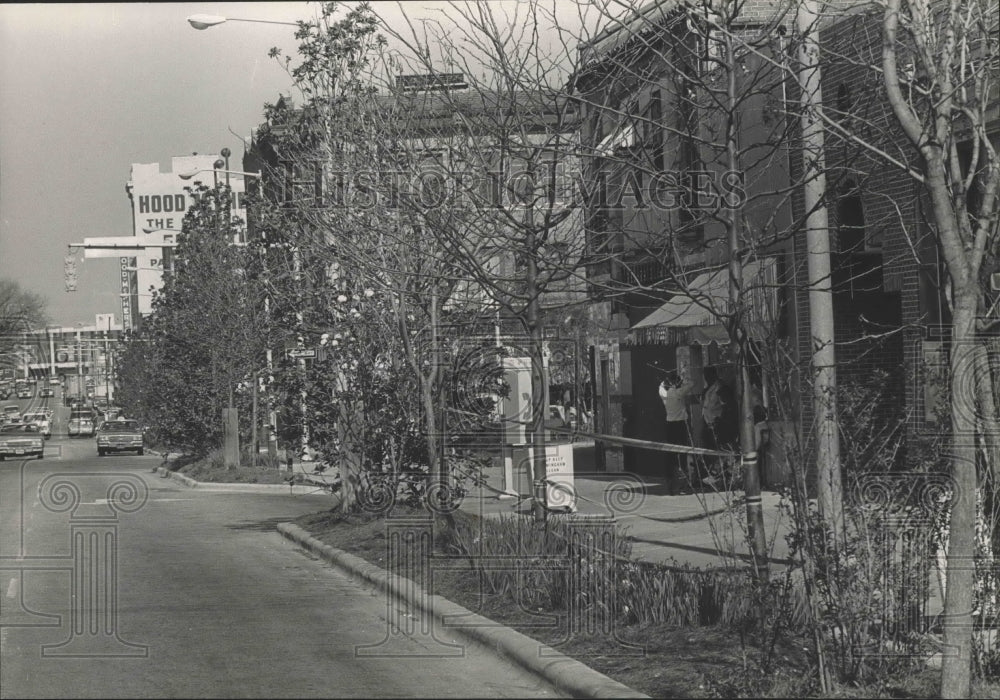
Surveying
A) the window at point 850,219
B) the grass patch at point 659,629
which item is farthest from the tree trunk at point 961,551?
the window at point 850,219

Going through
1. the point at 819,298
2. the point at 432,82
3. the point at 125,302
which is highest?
the point at 125,302

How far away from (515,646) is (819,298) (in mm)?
3926

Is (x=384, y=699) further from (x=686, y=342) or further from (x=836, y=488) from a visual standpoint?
(x=686, y=342)

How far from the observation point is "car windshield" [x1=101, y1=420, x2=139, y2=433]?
5359 centimetres

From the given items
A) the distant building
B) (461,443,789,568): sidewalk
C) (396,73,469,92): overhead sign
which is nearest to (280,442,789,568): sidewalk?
(461,443,789,568): sidewalk

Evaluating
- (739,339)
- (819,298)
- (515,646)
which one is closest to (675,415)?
(819,298)

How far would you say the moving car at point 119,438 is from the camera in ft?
172

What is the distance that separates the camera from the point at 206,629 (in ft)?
31.9

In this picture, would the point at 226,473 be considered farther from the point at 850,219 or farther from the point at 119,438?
the point at 119,438

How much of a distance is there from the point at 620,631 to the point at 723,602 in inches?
29.5

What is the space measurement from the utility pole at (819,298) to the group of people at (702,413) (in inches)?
268

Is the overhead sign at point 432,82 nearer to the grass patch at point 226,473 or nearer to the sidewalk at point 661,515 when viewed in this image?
the sidewalk at point 661,515

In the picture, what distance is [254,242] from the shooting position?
21.9 metres

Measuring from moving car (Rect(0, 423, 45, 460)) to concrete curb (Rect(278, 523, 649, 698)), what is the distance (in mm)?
42772
